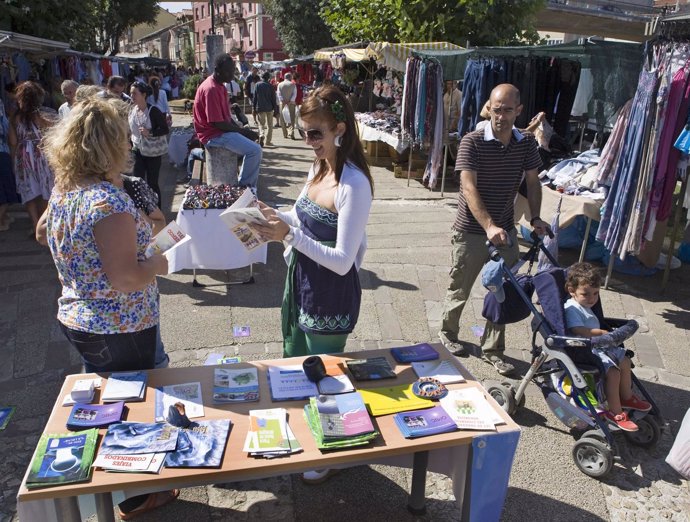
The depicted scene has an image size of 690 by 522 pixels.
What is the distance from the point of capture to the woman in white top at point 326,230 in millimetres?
2203

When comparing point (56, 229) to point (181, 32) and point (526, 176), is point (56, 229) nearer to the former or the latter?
point (526, 176)

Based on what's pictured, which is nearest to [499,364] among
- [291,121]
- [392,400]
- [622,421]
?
[622,421]

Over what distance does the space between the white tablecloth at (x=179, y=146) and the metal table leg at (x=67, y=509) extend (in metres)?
9.16

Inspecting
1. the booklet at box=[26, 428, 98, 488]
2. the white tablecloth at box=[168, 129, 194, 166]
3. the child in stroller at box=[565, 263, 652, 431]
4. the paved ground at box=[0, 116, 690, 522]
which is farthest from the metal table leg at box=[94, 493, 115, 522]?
the white tablecloth at box=[168, 129, 194, 166]

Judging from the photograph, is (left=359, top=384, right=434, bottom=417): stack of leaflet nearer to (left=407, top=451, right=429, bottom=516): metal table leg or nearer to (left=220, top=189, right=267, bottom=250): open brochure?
(left=407, top=451, right=429, bottom=516): metal table leg

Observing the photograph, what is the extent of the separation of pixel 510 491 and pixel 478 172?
1896mm

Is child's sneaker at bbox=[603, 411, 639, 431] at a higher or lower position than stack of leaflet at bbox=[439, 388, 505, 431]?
lower

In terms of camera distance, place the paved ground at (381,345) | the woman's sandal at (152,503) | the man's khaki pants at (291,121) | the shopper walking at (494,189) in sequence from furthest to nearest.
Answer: the man's khaki pants at (291,121) < the shopper walking at (494,189) < the paved ground at (381,345) < the woman's sandal at (152,503)

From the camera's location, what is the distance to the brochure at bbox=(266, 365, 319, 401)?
211 cm

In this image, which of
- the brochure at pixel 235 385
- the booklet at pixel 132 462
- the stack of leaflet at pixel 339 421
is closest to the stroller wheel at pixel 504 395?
the stack of leaflet at pixel 339 421

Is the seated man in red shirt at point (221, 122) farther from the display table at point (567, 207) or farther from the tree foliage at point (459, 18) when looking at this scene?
the tree foliage at point (459, 18)

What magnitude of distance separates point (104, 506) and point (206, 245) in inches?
127

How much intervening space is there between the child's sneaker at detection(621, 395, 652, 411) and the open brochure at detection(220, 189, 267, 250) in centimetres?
229

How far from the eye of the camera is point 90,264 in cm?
206
